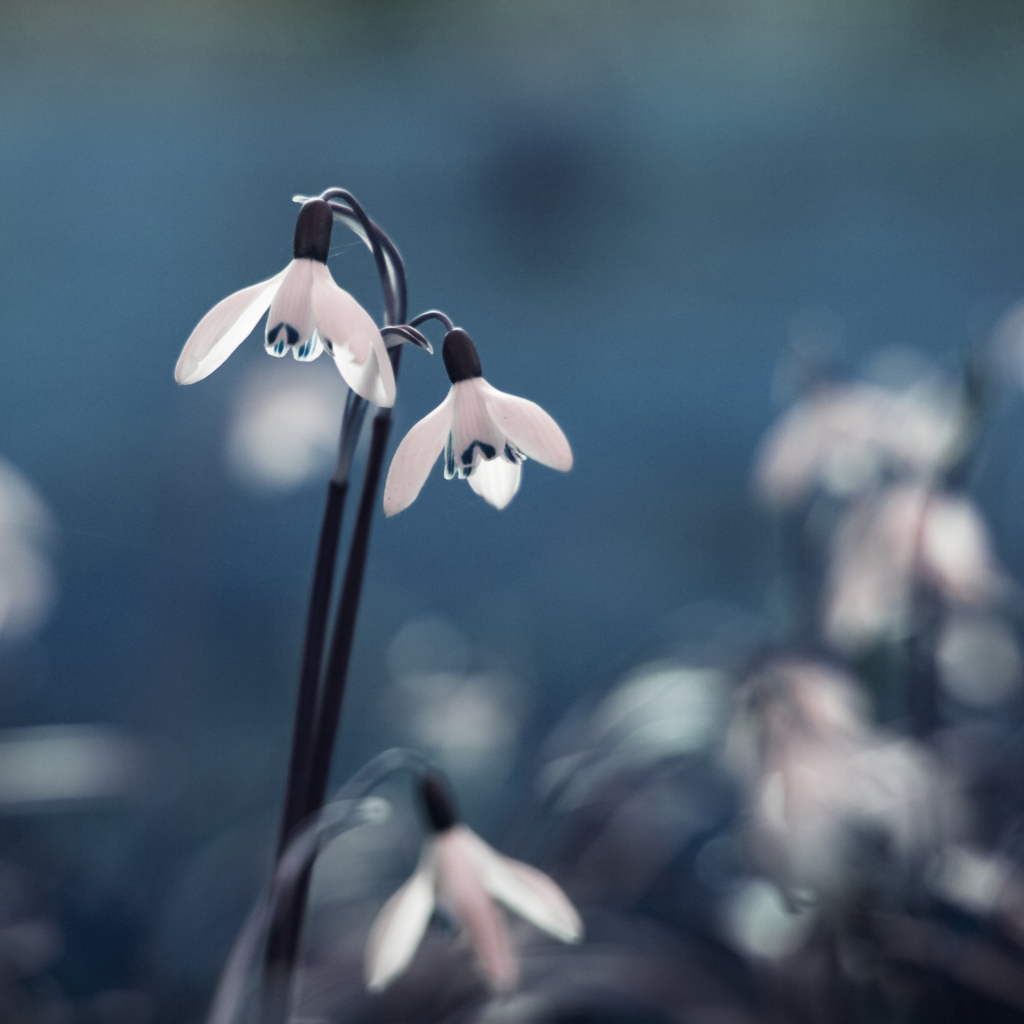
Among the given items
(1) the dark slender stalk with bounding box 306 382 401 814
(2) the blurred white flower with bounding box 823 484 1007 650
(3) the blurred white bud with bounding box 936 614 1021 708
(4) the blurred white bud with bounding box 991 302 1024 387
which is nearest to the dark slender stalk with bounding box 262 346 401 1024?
(1) the dark slender stalk with bounding box 306 382 401 814

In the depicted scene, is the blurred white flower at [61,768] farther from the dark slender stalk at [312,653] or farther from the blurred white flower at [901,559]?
the blurred white flower at [901,559]

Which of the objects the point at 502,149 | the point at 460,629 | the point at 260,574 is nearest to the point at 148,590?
the point at 260,574

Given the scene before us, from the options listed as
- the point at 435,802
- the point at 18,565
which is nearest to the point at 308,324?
the point at 435,802

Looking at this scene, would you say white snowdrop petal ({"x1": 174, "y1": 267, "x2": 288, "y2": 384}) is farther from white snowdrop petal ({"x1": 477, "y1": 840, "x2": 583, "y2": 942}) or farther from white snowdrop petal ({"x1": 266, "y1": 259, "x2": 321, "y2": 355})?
white snowdrop petal ({"x1": 477, "y1": 840, "x2": 583, "y2": 942})

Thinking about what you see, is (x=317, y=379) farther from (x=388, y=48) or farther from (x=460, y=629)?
(x=388, y=48)

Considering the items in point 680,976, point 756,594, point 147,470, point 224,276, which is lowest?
point 680,976
